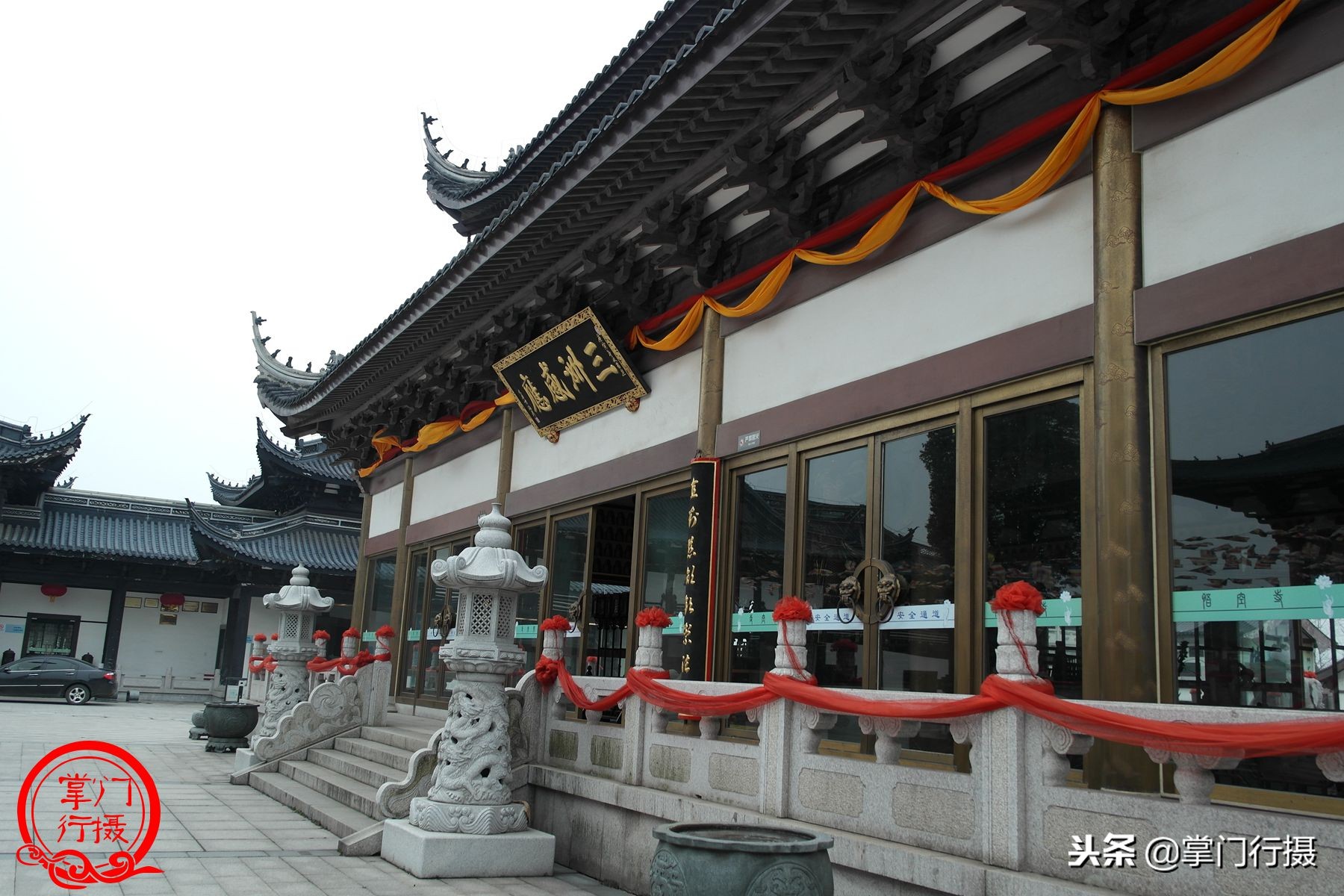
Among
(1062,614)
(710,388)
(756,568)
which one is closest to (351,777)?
(756,568)

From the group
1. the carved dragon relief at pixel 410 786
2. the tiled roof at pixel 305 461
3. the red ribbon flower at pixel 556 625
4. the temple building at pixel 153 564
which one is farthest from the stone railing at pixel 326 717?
the tiled roof at pixel 305 461

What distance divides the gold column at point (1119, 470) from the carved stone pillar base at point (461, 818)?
3.84 meters

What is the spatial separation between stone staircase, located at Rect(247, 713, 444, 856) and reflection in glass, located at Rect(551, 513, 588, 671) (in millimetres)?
1503

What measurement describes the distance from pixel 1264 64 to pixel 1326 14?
31 centimetres

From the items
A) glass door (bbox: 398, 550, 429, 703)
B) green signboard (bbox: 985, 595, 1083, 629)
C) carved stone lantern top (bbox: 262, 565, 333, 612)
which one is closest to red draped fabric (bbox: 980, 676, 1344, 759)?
green signboard (bbox: 985, 595, 1083, 629)

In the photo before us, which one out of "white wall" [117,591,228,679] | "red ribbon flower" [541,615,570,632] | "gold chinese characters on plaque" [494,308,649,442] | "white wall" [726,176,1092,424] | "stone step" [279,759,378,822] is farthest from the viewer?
"white wall" [117,591,228,679]

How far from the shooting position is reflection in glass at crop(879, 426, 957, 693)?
6.29 meters

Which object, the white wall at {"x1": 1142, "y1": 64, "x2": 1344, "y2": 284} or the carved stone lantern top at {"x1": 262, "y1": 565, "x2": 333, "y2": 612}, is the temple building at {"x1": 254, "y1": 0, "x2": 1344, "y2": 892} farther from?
the carved stone lantern top at {"x1": 262, "y1": 565, "x2": 333, "y2": 612}

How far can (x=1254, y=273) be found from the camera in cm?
490

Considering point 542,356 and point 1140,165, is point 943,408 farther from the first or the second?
point 542,356

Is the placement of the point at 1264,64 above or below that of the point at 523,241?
below

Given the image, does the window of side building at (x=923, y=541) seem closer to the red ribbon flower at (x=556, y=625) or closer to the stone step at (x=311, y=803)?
the red ribbon flower at (x=556, y=625)


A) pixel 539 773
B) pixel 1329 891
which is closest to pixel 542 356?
pixel 539 773

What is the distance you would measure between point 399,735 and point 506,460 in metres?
3.35
